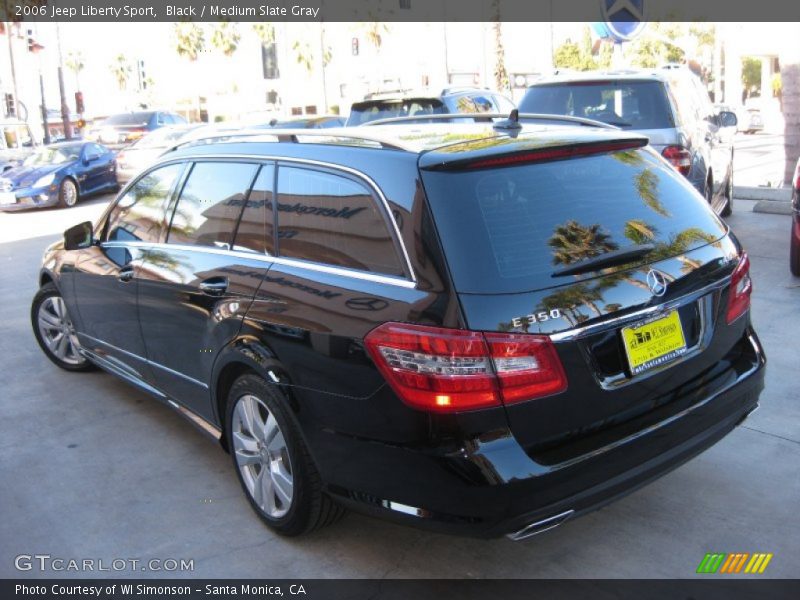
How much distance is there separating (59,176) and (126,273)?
43.7ft

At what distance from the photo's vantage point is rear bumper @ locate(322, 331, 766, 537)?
2908 mm

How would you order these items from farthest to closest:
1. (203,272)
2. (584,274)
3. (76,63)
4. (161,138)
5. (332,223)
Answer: (76,63) → (161,138) → (203,272) → (332,223) → (584,274)

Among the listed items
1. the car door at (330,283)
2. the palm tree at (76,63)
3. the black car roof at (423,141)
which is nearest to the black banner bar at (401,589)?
the car door at (330,283)

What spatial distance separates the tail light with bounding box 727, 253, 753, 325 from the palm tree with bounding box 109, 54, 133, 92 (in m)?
83.8

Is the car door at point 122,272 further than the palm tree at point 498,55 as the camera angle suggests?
No

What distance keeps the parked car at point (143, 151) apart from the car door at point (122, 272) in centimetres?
1348

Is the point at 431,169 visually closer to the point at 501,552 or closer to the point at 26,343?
the point at 501,552

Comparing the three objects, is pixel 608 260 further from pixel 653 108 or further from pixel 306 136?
pixel 653 108

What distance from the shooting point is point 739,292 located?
3750mm

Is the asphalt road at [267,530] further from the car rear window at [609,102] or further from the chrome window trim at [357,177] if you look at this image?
the car rear window at [609,102]

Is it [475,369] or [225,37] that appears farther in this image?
[225,37]

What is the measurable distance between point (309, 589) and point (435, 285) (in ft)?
4.49

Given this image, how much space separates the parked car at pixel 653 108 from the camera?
807 centimetres

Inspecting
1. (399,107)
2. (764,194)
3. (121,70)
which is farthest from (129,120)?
(121,70)
